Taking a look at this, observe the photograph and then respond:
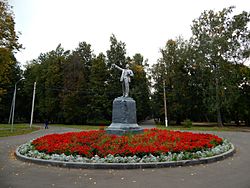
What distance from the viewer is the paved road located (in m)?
5.91

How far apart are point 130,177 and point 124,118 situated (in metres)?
6.63

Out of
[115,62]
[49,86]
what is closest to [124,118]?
[115,62]

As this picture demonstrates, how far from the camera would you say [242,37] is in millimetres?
32969

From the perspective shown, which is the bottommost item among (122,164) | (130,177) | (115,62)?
(130,177)

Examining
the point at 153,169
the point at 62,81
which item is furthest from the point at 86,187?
the point at 62,81

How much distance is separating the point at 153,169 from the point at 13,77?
49854 mm

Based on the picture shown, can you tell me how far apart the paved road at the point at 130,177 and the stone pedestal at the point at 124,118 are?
17.4 ft

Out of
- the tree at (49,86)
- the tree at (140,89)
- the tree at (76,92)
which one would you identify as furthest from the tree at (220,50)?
the tree at (49,86)

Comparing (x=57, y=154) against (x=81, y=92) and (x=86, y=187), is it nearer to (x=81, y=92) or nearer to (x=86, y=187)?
(x=86, y=187)

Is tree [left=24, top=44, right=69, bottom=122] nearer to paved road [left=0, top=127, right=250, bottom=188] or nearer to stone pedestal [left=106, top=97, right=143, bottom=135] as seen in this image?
stone pedestal [left=106, top=97, right=143, bottom=135]

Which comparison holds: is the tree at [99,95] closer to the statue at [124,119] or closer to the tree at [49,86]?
the tree at [49,86]

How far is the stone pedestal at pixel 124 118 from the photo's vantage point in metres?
12.8

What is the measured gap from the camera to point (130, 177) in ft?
21.8

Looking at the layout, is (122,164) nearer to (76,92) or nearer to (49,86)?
(76,92)
